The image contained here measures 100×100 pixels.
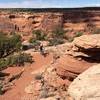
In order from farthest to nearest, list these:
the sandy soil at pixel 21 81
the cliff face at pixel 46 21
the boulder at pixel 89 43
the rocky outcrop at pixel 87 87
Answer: the cliff face at pixel 46 21, the sandy soil at pixel 21 81, the boulder at pixel 89 43, the rocky outcrop at pixel 87 87

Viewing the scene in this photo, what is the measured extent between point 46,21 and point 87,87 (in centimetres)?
6583

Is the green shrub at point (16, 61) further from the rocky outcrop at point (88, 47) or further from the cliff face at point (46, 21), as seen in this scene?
the cliff face at point (46, 21)

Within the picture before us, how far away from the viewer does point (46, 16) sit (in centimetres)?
7631

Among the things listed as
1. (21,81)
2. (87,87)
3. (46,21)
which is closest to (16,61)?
(21,81)

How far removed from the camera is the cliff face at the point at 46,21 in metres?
75.1

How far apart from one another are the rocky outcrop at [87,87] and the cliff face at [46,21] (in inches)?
2443

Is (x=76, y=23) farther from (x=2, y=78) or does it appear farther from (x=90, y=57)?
(x=90, y=57)

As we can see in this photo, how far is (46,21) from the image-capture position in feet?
249

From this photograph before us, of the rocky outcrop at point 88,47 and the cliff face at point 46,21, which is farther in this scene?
the cliff face at point 46,21

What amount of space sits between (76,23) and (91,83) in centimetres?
6677

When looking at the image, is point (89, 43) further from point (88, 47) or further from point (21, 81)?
point (21, 81)

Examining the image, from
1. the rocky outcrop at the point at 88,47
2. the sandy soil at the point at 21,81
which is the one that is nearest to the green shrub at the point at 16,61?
the sandy soil at the point at 21,81

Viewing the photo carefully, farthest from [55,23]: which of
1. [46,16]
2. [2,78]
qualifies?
[2,78]

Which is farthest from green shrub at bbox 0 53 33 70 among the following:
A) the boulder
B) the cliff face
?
the cliff face
